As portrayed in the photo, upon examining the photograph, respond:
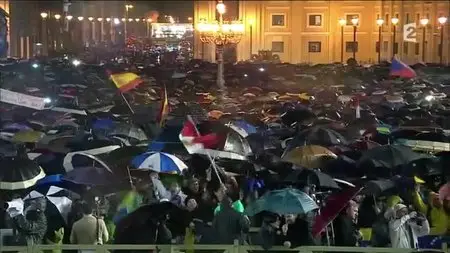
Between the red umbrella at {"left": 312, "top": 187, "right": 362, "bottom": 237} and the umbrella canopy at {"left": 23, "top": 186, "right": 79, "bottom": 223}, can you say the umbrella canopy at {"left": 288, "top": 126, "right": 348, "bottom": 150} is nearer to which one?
the umbrella canopy at {"left": 23, "top": 186, "right": 79, "bottom": 223}

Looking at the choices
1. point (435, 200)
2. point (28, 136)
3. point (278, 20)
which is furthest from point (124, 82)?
point (278, 20)

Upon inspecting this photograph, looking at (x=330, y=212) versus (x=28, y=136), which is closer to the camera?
(x=330, y=212)

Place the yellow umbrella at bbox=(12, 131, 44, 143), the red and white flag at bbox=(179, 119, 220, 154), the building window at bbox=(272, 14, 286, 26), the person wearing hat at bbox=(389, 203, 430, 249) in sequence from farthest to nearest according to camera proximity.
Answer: the building window at bbox=(272, 14, 286, 26)
the yellow umbrella at bbox=(12, 131, 44, 143)
the red and white flag at bbox=(179, 119, 220, 154)
the person wearing hat at bbox=(389, 203, 430, 249)

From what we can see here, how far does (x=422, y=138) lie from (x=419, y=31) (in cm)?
4564

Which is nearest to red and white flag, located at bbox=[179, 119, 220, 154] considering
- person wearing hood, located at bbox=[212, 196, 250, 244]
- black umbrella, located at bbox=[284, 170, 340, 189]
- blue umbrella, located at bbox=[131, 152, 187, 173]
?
blue umbrella, located at bbox=[131, 152, 187, 173]

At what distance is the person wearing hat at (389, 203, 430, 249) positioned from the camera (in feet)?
35.3

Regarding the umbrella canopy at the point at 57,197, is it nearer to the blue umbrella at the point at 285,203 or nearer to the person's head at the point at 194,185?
the person's head at the point at 194,185

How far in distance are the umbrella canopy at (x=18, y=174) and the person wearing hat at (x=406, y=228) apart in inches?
192

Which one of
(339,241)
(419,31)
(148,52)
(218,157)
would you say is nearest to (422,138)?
(218,157)

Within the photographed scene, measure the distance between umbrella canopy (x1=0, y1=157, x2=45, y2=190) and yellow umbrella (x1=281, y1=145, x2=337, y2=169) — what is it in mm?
3842

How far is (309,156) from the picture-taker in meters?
14.5

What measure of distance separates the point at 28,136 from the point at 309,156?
570 cm

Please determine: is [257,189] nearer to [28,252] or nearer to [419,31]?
[28,252]

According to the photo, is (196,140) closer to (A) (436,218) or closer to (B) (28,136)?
(B) (28,136)
